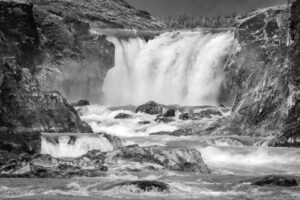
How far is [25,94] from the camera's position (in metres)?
45.9

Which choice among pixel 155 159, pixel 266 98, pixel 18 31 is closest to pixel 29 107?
pixel 155 159

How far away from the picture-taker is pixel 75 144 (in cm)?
3944

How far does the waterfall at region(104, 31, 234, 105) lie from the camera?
9144 cm

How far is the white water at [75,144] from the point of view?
38094 mm

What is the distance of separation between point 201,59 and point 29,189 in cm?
7375

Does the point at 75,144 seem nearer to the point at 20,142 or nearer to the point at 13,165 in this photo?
the point at 20,142

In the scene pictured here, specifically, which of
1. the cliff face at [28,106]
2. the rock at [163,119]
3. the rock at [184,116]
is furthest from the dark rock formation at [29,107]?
the rock at [184,116]

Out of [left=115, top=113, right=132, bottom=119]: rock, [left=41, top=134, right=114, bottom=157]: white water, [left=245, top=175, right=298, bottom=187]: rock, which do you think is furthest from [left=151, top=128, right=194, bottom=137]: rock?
[left=245, top=175, right=298, bottom=187]: rock

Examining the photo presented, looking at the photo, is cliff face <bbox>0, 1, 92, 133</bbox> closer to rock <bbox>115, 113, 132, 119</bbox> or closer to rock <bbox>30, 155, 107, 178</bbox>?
rock <bbox>30, 155, 107, 178</bbox>

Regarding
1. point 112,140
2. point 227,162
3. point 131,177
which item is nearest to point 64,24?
point 112,140

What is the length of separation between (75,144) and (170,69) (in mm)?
61940

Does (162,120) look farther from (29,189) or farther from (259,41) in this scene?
(29,189)

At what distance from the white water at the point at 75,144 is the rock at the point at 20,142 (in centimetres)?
306

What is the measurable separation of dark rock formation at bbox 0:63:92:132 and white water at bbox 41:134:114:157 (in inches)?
123
